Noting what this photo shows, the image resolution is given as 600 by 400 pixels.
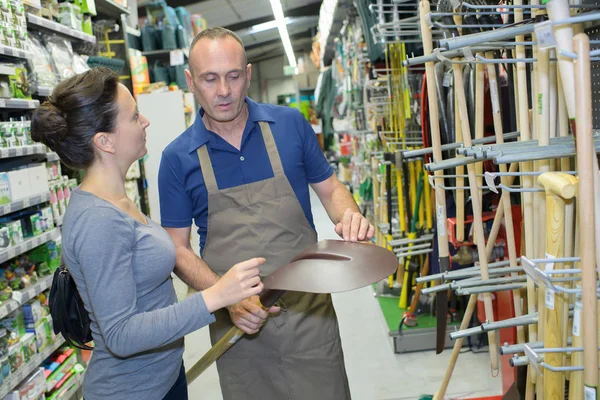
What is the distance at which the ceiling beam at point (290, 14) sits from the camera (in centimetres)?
1600

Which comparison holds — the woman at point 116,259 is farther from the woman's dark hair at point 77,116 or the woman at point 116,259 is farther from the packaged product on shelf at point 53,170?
the packaged product on shelf at point 53,170

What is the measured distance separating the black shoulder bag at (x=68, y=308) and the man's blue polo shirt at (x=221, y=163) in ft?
1.87

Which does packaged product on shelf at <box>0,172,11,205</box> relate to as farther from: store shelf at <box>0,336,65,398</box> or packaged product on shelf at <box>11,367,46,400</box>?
packaged product on shelf at <box>11,367,46,400</box>

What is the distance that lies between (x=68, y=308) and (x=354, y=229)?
3.13 feet

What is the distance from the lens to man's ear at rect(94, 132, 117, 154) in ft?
5.74

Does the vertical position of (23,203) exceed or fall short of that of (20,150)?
it falls short

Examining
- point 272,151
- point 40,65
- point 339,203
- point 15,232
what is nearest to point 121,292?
point 272,151

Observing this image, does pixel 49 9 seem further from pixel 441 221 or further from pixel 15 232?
pixel 441 221

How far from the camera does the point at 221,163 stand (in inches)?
92.2

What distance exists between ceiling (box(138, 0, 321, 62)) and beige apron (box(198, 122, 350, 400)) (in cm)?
705

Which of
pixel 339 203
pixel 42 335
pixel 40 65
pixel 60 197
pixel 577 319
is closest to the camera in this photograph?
pixel 577 319

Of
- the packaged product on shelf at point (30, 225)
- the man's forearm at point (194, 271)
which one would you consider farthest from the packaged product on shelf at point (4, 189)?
the man's forearm at point (194, 271)

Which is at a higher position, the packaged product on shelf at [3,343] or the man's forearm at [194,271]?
the man's forearm at [194,271]

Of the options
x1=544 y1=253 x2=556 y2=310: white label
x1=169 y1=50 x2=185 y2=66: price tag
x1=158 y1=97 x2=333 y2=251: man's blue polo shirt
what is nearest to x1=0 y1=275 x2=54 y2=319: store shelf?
x1=158 y1=97 x2=333 y2=251: man's blue polo shirt
